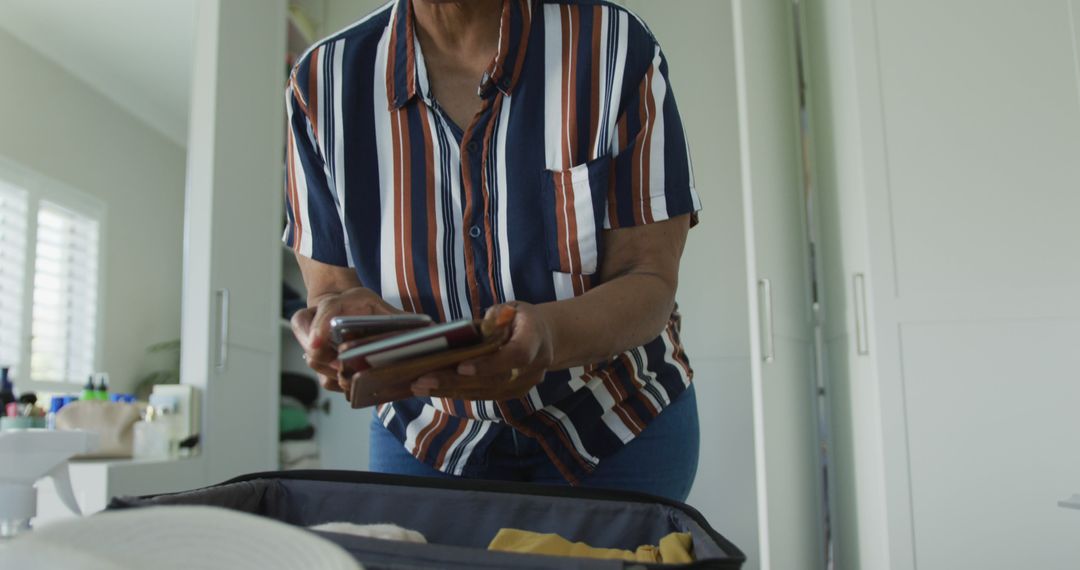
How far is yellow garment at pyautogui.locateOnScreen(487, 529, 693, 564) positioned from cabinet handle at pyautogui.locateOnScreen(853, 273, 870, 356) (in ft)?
5.92

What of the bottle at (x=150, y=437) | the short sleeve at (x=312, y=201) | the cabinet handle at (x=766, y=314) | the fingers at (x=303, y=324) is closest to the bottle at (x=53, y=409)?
the bottle at (x=150, y=437)

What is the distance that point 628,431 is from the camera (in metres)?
0.98

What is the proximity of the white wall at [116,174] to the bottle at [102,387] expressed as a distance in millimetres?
18

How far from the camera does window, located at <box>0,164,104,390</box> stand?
206cm

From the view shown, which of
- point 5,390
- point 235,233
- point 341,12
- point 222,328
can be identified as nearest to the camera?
point 5,390

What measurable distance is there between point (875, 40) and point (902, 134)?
0.24m

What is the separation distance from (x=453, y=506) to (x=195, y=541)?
332mm

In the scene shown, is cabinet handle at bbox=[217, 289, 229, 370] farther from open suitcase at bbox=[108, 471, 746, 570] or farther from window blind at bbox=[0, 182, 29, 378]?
open suitcase at bbox=[108, 471, 746, 570]

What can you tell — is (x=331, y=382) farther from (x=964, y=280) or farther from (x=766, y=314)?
(x=964, y=280)

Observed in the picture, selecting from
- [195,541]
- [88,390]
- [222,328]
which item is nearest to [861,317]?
[222,328]

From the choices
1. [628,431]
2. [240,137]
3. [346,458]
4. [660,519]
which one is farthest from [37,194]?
[660,519]

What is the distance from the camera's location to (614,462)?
0.98 m

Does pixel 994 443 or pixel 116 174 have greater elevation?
pixel 116 174

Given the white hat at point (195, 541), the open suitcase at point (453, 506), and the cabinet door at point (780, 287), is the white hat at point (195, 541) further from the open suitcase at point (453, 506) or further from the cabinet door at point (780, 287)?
the cabinet door at point (780, 287)
